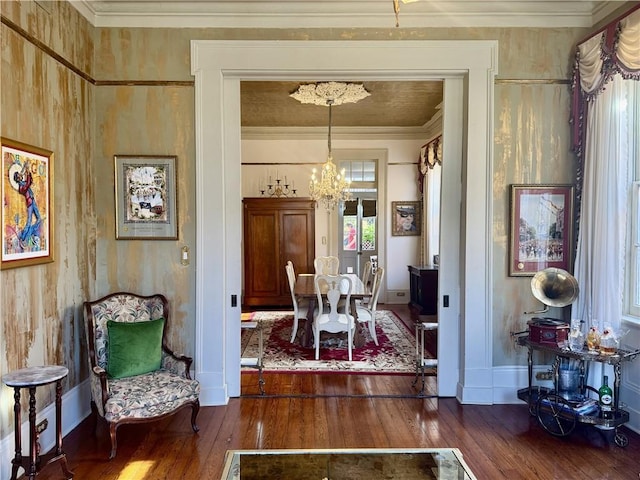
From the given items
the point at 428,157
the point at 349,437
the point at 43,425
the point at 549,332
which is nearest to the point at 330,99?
the point at 428,157

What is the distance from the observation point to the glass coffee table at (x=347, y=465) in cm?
215

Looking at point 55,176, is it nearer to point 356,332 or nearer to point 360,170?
point 356,332

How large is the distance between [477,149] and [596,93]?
92cm

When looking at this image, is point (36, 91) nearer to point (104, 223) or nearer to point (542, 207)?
point (104, 223)

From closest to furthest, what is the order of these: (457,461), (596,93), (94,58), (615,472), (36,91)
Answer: (457,461) < (615,472) < (36,91) < (596,93) < (94,58)

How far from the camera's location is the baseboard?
2428mm

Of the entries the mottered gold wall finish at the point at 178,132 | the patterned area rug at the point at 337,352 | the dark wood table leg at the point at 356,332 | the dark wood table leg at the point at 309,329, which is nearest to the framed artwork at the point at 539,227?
the mottered gold wall finish at the point at 178,132

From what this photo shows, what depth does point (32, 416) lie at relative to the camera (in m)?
2.30

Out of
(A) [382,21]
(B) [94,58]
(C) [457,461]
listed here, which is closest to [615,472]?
(C) [457,461]

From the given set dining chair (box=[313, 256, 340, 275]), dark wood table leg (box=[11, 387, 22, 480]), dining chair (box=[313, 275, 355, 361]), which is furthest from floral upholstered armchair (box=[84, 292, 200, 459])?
dining chair (box=[313, 256, 340, 275])

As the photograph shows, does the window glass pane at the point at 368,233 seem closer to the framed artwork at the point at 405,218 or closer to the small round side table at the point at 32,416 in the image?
the framed artwork at the point at 405,218

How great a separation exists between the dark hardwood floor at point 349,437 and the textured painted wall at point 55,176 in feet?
2.23

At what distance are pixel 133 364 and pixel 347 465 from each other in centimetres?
173

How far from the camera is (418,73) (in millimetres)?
3518
